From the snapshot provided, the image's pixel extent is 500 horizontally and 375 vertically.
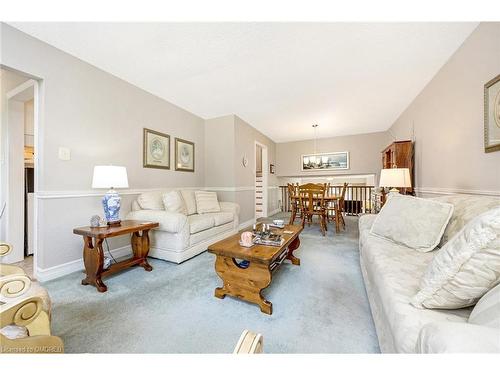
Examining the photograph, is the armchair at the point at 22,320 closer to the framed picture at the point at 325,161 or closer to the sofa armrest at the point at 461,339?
the sofa armrest at the point at 461,339

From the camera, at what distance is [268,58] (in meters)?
2.11

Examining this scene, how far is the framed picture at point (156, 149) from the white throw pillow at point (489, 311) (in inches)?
128

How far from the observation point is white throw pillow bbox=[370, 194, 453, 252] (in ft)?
4.48

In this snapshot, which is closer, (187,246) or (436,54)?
(436,54)

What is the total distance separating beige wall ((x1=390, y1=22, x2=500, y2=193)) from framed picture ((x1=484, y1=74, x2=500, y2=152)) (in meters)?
0.07

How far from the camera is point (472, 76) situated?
1.75 meters

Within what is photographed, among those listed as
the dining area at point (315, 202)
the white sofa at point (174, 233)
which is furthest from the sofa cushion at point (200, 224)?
the dining area at point (315, 202)

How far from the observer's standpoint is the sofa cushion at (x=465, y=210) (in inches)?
48.2

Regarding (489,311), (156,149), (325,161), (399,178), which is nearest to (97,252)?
(156,149)

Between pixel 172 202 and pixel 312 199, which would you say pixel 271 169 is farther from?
pixel 172 202

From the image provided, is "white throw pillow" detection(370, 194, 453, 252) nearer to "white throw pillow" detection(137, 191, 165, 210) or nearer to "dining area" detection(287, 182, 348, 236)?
"dining area" detection(287, 182, 348, 236)
